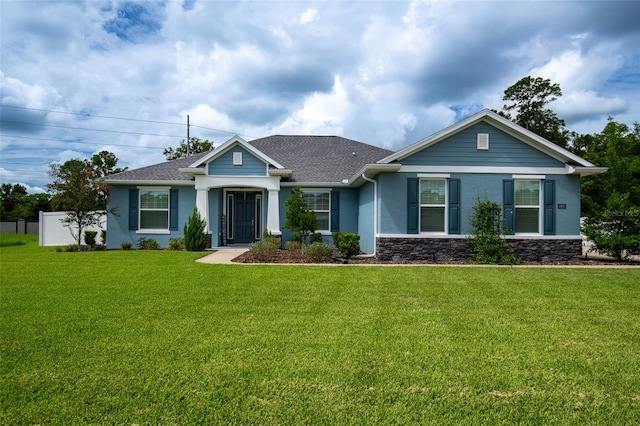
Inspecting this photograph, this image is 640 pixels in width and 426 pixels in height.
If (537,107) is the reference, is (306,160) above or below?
below

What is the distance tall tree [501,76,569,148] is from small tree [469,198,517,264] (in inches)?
878

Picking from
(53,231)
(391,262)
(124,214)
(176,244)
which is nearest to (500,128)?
(391,262)

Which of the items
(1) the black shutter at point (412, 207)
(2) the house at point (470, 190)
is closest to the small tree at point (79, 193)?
(2) the house at point (470, 190)

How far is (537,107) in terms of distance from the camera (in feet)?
105

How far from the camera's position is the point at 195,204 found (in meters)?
16.4

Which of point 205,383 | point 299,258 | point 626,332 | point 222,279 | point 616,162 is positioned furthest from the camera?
point 616,162

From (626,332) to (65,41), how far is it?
15.8 metres

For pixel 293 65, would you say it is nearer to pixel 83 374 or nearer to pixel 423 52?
pixel 423 52

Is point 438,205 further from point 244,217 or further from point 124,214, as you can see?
point 124,214

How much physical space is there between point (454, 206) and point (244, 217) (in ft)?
29.4

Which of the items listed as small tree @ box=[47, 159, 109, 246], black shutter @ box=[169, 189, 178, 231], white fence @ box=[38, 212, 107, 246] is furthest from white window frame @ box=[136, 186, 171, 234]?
white fence @ box=[38, 212, 107, 246]

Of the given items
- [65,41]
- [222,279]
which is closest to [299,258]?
[222,279]

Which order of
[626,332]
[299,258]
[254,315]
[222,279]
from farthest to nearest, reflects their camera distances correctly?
[299,258], [222,279], [254,315], [626,332]

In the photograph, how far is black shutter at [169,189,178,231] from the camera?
652 inches
